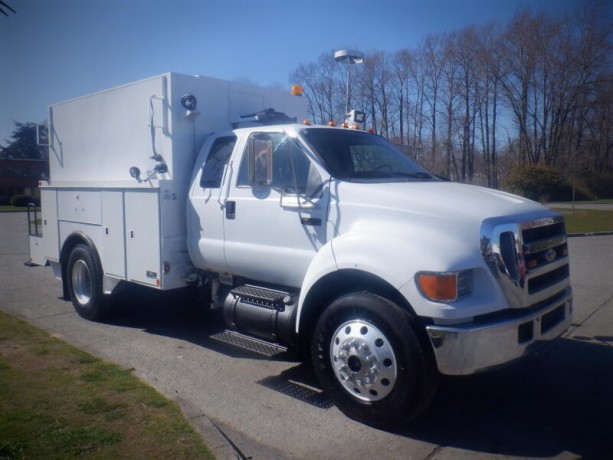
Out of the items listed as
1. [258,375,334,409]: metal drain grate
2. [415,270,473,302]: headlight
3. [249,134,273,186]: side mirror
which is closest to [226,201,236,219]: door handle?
[249,134,273,186]: side mirror

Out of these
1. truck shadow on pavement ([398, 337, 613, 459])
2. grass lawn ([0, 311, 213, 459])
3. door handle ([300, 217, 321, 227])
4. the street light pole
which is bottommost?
truck shadow on pavement ([398, 337, 613, 459])

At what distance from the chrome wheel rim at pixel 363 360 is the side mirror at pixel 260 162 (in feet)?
5.13

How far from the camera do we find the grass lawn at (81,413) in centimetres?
380

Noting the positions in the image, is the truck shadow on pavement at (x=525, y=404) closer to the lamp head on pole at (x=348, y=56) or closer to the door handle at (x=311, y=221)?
the door handle at (x=311, y=221)

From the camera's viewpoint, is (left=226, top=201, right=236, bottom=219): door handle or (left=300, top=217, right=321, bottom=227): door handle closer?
(left=300, top=217, right=321, bottom=227): door handle

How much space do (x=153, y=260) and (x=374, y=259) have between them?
3136 millimetres

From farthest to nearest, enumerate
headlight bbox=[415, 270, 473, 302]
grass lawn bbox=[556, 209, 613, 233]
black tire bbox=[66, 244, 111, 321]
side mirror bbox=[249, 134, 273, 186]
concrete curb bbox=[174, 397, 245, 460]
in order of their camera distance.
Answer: grass lawn bbox=[556, 209, 613, 233]
black tire bbox=[66, 244, 111, 321]
side mirror bbox=[249, 134, 273, 186]
headlight bbox=[415, 270, 473, 302]
concrete curb bbox=[174, 397, 245, 460]

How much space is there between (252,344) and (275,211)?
52.5 inches

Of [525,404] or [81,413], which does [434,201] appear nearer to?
[525,404]

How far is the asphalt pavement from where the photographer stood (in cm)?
407

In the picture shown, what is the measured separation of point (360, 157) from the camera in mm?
5691

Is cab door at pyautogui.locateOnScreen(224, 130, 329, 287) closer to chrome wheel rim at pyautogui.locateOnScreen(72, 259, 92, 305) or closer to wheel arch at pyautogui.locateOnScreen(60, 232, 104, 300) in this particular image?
wheel arch at pyautogui.locateOnScreen(60, 232, 104, 300)

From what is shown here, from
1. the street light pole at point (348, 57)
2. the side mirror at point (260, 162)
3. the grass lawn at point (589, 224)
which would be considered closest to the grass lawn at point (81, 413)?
the side mirror at point (260, 162)

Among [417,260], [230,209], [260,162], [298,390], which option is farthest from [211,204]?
[417,260]
